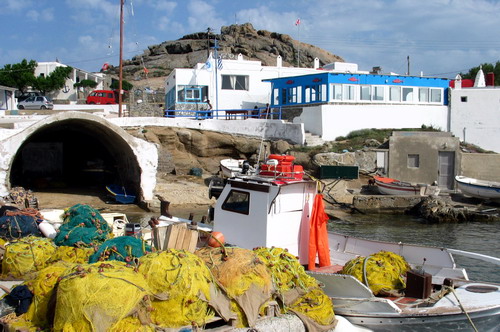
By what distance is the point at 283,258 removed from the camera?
7.30m

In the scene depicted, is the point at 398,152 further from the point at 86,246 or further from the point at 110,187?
the point at 86,246

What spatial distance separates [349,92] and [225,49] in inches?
1443

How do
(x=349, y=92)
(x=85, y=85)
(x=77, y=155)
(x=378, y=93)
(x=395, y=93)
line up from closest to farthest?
(x=77, y=155)
(x=349, y=92)
(x=378, y=93)
(x=395, y=93)
(x=85, y=85)

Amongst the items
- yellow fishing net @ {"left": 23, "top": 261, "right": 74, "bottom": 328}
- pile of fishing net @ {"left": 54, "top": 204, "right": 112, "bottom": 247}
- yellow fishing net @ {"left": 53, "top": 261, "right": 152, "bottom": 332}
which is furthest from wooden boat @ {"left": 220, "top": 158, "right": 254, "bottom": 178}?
yellow fishing net @ {"left": 53, "top": 261, "right": 152, "bottom": 332}

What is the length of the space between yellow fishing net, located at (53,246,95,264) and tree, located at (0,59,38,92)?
49.2 m

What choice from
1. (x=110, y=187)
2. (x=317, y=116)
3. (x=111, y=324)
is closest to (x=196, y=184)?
(x=110, y=187)

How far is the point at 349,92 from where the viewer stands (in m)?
32.5

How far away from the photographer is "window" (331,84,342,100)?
31984 millimetres

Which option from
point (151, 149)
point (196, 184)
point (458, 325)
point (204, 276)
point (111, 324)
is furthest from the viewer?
point (196, 184)

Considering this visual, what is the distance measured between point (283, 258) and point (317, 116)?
24953 mm

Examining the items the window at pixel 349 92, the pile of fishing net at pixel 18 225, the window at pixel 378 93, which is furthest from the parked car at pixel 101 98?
the pile of fishing net at pixel 18 225

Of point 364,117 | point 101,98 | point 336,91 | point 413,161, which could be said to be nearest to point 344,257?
point 413,161

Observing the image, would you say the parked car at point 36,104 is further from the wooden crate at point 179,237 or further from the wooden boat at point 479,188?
the wooden crate at point 179,237

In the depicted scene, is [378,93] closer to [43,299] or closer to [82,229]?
[82,229]
